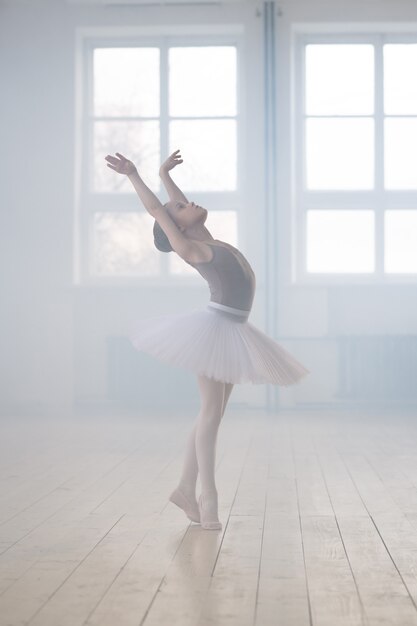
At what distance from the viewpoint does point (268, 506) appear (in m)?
3.62

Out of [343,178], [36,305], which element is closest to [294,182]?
[343,178]

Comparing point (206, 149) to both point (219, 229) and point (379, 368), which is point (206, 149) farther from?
point (379, 368)

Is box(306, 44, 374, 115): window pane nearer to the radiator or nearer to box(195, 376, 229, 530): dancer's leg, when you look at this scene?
the radiator

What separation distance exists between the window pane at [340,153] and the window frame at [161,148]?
598 mm

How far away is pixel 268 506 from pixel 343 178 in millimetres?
5252

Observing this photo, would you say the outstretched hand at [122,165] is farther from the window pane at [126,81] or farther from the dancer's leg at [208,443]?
the window pane at [126,81]

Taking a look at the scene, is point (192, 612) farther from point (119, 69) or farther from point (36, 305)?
point (119, 69)

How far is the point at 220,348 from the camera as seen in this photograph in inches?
122

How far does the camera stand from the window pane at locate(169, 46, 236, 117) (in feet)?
27.8

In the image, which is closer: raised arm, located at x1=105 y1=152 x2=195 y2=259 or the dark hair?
raised arm, located at x1=105 y1=152 x2=195 y2=259

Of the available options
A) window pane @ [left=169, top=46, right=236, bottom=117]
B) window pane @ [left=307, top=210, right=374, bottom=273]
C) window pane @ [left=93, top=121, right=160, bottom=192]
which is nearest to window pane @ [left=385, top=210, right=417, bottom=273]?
window pane @ [left=307, top=210, right=374, bottom=273]

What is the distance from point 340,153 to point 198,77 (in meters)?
1.34

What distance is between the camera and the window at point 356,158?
8.41m

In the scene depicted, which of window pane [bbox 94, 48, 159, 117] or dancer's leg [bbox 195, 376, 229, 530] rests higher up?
window pane [bbox 94, 48, 159, 117]
